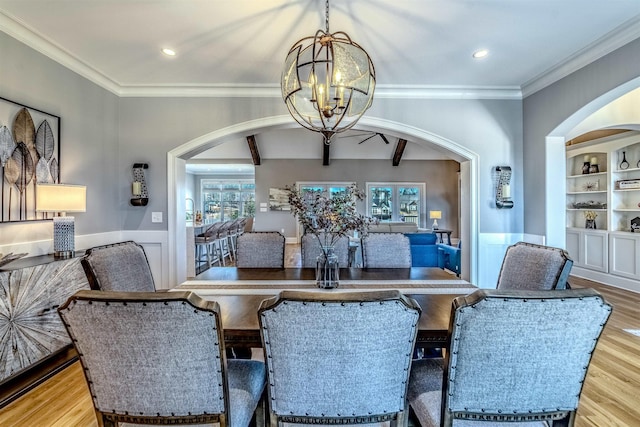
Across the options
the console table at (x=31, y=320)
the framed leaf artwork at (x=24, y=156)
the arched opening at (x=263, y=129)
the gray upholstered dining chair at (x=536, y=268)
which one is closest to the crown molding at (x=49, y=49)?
the framed leaf artwork at (x=24, y=156)

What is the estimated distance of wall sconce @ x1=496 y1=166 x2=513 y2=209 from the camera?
392 centimetres

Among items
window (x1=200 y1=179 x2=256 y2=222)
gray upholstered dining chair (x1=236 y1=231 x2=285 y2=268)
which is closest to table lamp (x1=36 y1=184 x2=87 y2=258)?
gray upholstered dining chair (x1=236 y1=231 x2=285 y2=268)

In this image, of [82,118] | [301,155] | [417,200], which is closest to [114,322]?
[82,118]

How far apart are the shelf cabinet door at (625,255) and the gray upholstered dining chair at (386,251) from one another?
13.6 ft

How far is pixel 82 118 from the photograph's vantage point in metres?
3.37

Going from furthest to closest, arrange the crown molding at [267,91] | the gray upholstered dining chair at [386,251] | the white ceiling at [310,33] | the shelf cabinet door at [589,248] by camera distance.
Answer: the shelf cabinet door at [589,248] < the crown molding at [267,91] < the gray upholstered dining chair at [386,251] < the white ceiling at [310,33]

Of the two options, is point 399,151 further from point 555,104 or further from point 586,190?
point 555,104

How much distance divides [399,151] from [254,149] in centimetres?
420

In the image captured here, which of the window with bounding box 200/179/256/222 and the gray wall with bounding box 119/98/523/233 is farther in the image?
the window with bounding box 200/179/256/222

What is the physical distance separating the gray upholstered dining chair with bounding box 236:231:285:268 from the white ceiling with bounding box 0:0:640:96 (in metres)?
1.74

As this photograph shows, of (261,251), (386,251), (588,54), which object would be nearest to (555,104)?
(588,54)

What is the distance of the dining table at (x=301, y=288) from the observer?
1472mm

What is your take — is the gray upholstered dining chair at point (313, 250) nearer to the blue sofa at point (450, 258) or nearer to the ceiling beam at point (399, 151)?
the blue sofa at point (450, 258)

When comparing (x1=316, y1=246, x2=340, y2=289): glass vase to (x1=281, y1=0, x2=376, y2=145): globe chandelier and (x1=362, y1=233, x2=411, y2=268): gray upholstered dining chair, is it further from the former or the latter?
(x1=281, y1=0, x2=376, y2=145): globe chandelier
